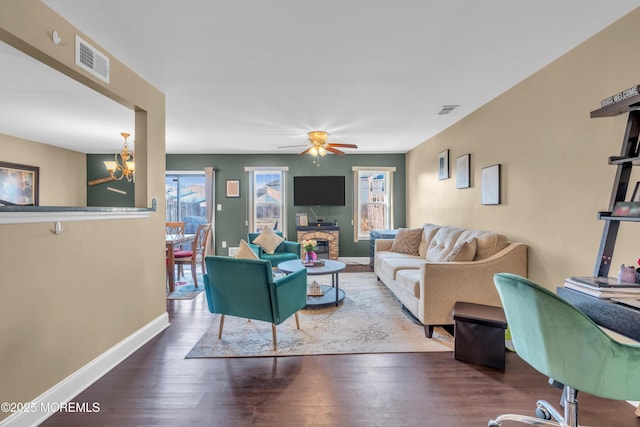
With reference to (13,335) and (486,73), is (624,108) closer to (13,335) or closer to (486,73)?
(486,73)

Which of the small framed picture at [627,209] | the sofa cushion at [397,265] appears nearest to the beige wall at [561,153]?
the small framed picture at [627,209]

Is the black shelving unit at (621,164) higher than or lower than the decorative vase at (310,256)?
higher

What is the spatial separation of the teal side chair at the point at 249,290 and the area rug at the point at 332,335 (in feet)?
0.88

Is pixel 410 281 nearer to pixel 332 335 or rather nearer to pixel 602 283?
pixel 332 335

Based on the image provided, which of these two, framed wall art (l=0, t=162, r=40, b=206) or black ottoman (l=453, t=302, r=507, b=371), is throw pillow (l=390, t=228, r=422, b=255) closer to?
black ottoman (l=453, t=302, r=507, b=371)

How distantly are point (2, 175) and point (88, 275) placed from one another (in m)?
4.94

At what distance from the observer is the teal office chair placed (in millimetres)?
1229

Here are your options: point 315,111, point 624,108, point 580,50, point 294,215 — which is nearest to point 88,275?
point 315,111

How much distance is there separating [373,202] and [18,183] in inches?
271

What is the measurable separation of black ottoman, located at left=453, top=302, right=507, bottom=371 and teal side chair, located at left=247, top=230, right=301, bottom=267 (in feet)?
10.1

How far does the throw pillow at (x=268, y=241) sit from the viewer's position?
5.15 metres

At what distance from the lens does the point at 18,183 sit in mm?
5289

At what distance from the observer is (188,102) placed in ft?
11.3

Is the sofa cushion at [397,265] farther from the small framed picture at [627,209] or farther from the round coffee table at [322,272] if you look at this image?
the small framed picture at [627,209]
